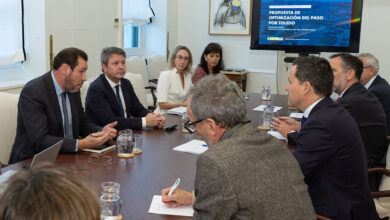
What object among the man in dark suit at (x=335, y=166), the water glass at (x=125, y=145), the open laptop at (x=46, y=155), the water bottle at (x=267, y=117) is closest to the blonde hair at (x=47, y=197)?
the open laptop at (x=46, y=155)

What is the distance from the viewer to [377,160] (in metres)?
3.16

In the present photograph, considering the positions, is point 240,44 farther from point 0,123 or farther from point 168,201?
point 168,201

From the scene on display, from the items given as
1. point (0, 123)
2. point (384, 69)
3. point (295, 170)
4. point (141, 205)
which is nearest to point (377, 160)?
point (295, 170)

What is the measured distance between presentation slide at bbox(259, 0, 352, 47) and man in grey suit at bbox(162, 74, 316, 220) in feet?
16.0

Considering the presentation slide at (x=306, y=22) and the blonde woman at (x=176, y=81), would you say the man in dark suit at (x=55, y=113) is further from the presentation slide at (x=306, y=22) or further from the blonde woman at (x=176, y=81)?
the presentation slide at (x=306, y=22)

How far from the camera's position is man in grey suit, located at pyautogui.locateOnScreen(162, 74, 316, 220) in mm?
1429

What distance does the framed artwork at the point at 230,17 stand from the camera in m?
7.27

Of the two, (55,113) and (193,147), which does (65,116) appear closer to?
(55,113)

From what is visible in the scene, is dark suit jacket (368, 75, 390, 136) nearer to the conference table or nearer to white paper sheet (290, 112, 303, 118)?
white paper sheet (290, 112, 303, 118)

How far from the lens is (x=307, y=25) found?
20.7 feet

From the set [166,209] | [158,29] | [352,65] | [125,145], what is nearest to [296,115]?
[352,65]

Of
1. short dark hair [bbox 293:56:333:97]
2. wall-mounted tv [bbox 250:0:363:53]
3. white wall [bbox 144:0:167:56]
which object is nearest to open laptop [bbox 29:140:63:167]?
short dark hair [bbox 293:56:333:97]

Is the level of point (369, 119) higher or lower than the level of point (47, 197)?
lower

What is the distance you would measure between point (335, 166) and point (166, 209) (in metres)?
0.93
